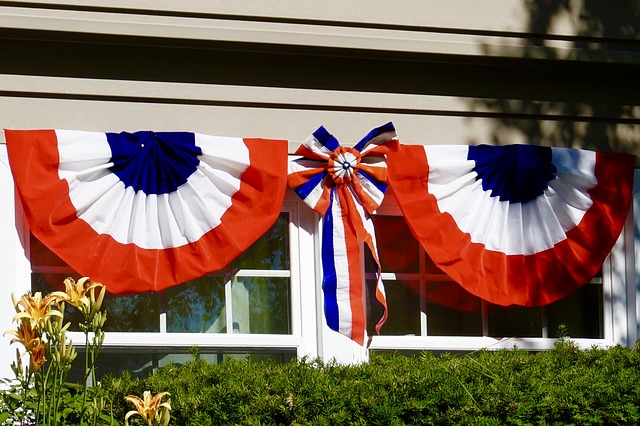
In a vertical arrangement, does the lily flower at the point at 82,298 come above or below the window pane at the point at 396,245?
below

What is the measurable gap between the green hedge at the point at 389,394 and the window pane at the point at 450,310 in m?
1.11

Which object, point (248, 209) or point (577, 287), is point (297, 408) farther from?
point (577, 287)

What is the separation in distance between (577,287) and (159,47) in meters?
2.57

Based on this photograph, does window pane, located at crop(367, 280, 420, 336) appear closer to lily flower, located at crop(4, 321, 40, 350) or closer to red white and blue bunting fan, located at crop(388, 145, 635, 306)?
red white and blue bunting fan, located at crop(388, 145, 635, 306)

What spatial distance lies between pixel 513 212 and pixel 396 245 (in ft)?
2.14

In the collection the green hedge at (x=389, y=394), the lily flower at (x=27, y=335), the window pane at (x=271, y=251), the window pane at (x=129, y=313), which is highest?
the window pane at (x=271, y=251)

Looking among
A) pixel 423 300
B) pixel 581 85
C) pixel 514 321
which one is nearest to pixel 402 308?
pixel 423 300

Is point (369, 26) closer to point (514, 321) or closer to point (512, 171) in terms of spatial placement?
point (512, 171)

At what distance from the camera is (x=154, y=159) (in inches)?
226

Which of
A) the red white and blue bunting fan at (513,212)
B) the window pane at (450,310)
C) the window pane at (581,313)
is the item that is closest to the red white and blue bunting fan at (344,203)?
the red white and blue bunting fan at (513,212)

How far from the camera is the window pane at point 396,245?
628 centimetres

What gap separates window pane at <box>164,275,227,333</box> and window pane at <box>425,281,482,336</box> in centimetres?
114

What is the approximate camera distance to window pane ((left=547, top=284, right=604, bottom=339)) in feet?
21.7

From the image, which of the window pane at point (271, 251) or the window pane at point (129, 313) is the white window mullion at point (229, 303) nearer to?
the window pane at point (271, 251)
